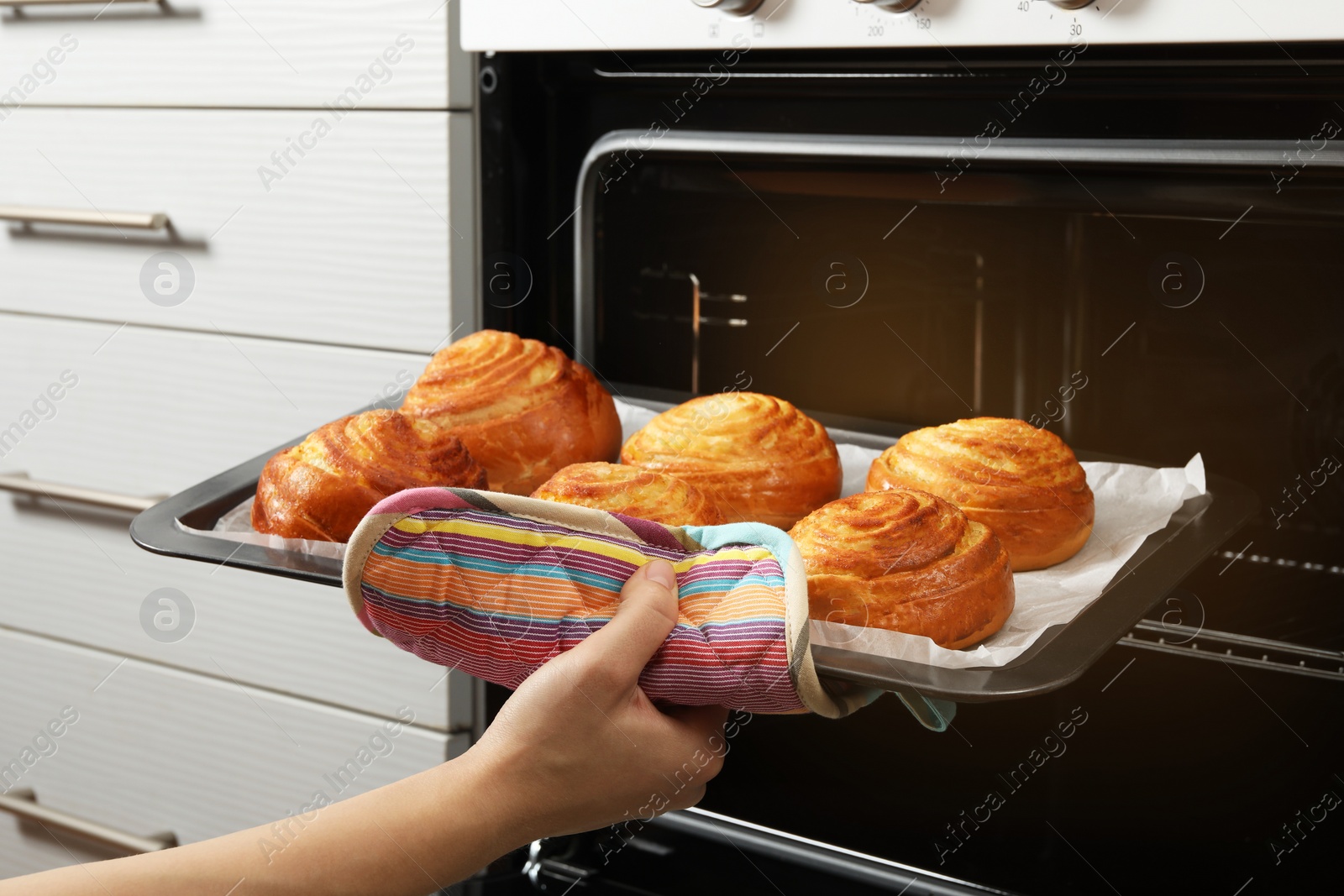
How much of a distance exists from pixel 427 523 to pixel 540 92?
1.77ft

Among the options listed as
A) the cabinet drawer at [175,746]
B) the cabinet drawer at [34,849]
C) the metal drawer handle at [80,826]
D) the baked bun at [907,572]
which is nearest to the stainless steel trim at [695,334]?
the baked bun at [907,572]

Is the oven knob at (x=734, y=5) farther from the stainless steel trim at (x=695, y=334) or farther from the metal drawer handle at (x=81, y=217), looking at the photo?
the metal drawer handle at (x=81, y=217)

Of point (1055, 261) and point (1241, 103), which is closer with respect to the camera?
point (1241, 103)

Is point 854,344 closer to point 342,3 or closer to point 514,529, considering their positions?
point 514,529

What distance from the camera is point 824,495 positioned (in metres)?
0.89

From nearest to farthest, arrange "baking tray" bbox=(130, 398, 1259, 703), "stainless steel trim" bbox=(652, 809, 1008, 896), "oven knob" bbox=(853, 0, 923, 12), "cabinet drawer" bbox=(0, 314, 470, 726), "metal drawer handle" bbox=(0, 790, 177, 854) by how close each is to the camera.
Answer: "baking tray" bbox=(130, 398, 1259, 703) < "oven knob" bbox=(853, 0, 923, 12) < "stainless steel trim" bbox=(652, 809, 1008, 896) < "cabinet drawer" bbox=(0, 314, 470, 726) < "metal drawer handle" bbox=(0, 790, 177, 854)

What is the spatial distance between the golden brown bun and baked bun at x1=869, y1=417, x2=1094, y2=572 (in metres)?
0.32

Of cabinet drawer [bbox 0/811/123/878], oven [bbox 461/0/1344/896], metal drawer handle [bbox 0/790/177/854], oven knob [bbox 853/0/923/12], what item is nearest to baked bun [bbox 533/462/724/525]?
oven [bbox 461/0/1344/896]

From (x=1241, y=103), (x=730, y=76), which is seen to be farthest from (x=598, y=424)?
(x=1241, y=103)

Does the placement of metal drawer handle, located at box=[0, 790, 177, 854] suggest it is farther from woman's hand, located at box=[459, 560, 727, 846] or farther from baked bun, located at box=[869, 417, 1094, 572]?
baked bun, located at box=[869, 417, 1094, 572]

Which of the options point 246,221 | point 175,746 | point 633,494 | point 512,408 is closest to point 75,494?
point 175,746

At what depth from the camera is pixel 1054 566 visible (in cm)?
82

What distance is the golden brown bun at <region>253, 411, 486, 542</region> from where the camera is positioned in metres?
0.78

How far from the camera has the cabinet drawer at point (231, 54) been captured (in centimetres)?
113
